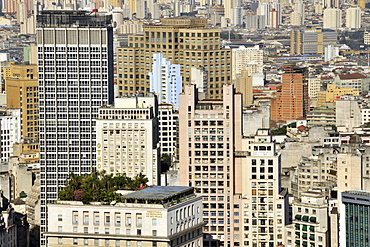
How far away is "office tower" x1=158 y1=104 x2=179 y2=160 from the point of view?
114m

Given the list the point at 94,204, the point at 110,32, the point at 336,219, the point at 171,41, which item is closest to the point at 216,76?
the point at 171,41

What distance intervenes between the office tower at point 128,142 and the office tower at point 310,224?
17.3 metres

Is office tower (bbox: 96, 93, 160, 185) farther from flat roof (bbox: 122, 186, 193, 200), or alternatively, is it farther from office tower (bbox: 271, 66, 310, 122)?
office tower (bbox: 271, 66, 310, 122)

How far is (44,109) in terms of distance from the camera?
99.0 m

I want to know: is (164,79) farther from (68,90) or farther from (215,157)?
(215,157)

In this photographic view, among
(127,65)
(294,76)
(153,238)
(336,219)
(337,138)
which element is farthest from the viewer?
(294,76)

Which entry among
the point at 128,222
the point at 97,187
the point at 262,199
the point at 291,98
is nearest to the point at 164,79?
the point at 291,98

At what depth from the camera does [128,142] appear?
303ft

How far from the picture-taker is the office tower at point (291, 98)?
17862 centimetres

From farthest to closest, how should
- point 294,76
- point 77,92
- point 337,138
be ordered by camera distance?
point 294,76 < point 337,138 < point 77,92

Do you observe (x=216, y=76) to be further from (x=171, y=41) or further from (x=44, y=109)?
(x=44, y=109)

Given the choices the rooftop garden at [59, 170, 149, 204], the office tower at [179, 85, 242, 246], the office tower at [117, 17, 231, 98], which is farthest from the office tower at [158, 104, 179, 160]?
the office tower at [179, 85, 242, 246]

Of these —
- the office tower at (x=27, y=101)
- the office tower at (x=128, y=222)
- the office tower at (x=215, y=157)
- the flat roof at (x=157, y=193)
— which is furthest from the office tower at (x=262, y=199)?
the office tower at (x=27, y=101)

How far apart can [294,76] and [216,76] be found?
58.2 m
